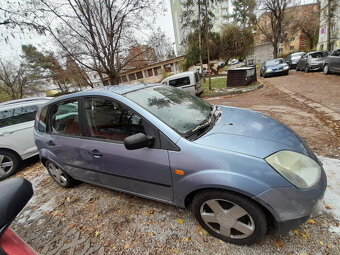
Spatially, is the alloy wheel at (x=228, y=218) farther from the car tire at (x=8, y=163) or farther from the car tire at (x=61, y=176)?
the car tire at (x=8, y=163)

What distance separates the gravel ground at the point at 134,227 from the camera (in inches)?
65.2

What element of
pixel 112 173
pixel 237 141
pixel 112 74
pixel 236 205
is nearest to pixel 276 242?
pixel 236 205

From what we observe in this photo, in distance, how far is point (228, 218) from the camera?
1.61 metres

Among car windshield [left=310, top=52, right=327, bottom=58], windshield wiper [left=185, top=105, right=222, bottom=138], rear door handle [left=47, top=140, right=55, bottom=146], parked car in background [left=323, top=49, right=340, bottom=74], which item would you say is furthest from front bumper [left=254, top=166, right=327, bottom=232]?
car windshield [left=310, top=52, right=327, bottom=58]

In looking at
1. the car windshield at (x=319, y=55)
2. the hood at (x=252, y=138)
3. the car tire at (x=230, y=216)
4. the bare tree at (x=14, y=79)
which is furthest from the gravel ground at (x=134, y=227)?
the bare tree at (x=14, y=79)

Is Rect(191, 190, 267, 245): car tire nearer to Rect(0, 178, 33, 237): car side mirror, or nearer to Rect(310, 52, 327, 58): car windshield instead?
Rect(0, 178, 33, 237): car side mirror

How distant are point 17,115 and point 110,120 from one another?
153 inches

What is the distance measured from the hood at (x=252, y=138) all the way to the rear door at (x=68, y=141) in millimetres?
1639

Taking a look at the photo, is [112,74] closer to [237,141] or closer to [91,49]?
[91,49]

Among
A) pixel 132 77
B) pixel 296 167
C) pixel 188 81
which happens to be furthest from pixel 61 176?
pixel 132 77

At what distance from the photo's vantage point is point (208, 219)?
1.73 m

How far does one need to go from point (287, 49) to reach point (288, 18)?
76.5ft

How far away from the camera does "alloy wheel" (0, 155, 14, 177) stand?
3937 mm

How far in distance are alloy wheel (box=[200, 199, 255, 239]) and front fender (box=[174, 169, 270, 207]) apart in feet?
0.70
